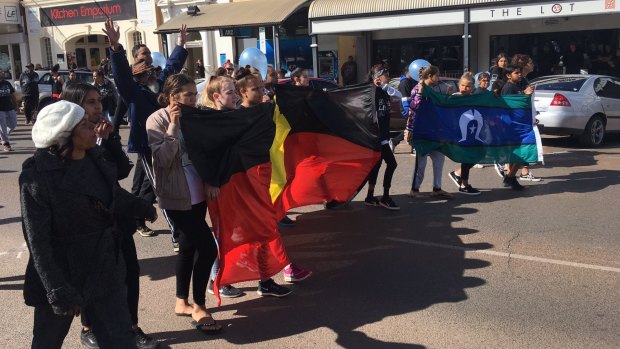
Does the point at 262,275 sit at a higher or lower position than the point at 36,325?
lower

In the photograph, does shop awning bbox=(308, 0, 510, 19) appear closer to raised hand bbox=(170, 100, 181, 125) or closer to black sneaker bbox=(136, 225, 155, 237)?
black sneaker bbox=(136, 225, 155, 237)

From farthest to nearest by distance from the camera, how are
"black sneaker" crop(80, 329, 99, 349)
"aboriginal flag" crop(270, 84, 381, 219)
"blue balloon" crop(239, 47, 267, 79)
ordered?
"blue balloon" crop(239, 47, 267, 79)
"aboriginal flag" crop(270, 84, 381, 219)
"black sneaker" crop(80, 329, 99, 349)

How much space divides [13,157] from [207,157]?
425 inches

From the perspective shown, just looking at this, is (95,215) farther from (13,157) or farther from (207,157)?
(13,157)

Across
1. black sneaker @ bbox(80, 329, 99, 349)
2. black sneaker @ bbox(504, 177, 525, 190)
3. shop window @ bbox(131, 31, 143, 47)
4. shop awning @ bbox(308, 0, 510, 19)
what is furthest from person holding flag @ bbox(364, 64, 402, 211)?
shop window @ bbox(131, 31, 143, 47)

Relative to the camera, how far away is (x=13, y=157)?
13.7m

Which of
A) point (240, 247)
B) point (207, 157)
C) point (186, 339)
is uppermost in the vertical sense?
point (207, 157)

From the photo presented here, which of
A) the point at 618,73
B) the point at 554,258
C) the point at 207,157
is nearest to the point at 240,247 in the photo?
the point at 207,157

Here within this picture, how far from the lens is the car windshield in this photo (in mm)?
12602

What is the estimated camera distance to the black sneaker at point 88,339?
4.22m

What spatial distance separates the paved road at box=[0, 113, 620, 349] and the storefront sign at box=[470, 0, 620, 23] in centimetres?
937

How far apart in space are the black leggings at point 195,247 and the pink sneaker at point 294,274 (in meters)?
1.12

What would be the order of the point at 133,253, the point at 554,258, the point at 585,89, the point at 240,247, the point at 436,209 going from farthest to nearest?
the point at 585,89 → the point at 436,209 → the point at 554,258 → the point at 240,247 → the point at 133,253

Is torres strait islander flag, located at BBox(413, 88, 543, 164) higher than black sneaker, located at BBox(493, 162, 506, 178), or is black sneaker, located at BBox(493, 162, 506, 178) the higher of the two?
torres strait islander flag, located at BBox(413, 88, 543, 164)
